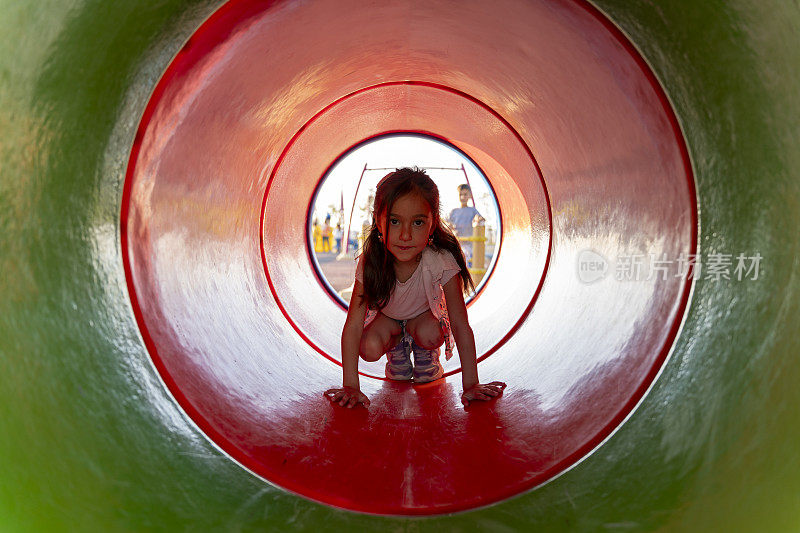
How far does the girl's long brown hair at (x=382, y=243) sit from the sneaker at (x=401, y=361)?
304mm

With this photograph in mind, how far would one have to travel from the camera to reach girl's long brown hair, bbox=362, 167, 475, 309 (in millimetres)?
2107

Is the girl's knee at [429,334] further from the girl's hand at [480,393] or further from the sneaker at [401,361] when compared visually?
the girl's hand at [480,393]

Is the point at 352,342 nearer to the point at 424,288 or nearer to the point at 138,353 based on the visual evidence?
the point at 424,288

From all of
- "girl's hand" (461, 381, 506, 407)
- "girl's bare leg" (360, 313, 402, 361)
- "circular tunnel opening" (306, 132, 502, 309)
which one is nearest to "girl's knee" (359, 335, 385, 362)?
"girl's bare leg" (360, 313, 402, 361)

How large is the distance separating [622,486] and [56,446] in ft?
3.29

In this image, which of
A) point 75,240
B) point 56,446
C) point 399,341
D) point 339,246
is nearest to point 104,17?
point 75,240

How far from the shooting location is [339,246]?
12492 millimetres

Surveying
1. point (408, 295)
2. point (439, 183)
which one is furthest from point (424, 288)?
point (439, 183)

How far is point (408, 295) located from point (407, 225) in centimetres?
33

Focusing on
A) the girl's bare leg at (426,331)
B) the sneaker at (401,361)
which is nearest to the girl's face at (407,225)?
the girl's bare leg at (426,331)

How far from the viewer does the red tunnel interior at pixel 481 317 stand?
1.25m

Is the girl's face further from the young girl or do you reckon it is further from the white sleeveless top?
the white sleeveless top

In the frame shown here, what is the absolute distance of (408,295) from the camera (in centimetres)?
230

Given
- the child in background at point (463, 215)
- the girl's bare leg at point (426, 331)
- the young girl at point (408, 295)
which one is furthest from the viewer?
the child in background at point (463, 215)
